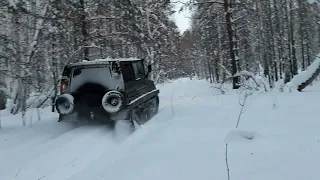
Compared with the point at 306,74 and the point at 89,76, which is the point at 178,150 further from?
the point at 306,74

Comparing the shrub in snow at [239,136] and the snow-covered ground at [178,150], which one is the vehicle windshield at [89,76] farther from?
the shrub in snow at [239,136]

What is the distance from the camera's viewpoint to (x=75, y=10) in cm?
1038

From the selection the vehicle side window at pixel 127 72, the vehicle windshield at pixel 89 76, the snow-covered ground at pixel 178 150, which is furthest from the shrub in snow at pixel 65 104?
the vehicle side window at pixel 127 72

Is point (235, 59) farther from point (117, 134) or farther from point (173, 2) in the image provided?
point (117, 134)

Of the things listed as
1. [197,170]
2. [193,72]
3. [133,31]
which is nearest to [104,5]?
[133,31]

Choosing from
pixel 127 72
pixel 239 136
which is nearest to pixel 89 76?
pixel 127 72

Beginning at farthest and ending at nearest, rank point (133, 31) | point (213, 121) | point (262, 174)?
point (133, 31), point (213, 121), point (262, 174)

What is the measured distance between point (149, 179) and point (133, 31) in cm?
1174

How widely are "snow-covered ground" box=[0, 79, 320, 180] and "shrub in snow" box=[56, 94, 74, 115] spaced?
0.56m

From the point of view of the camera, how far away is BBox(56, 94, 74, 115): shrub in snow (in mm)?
7633

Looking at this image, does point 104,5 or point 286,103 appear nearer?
point 286,103

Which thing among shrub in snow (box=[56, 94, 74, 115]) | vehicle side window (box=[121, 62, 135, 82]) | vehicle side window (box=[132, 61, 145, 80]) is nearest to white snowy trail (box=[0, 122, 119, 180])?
shrub in snow (box=[56, 94, 74, 115])

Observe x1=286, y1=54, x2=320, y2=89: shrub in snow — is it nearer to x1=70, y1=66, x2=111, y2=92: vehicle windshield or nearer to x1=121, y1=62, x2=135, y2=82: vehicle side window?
x1=121, y1=62, x2=135, y2=82: vehicle side window

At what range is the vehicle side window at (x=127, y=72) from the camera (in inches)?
323
